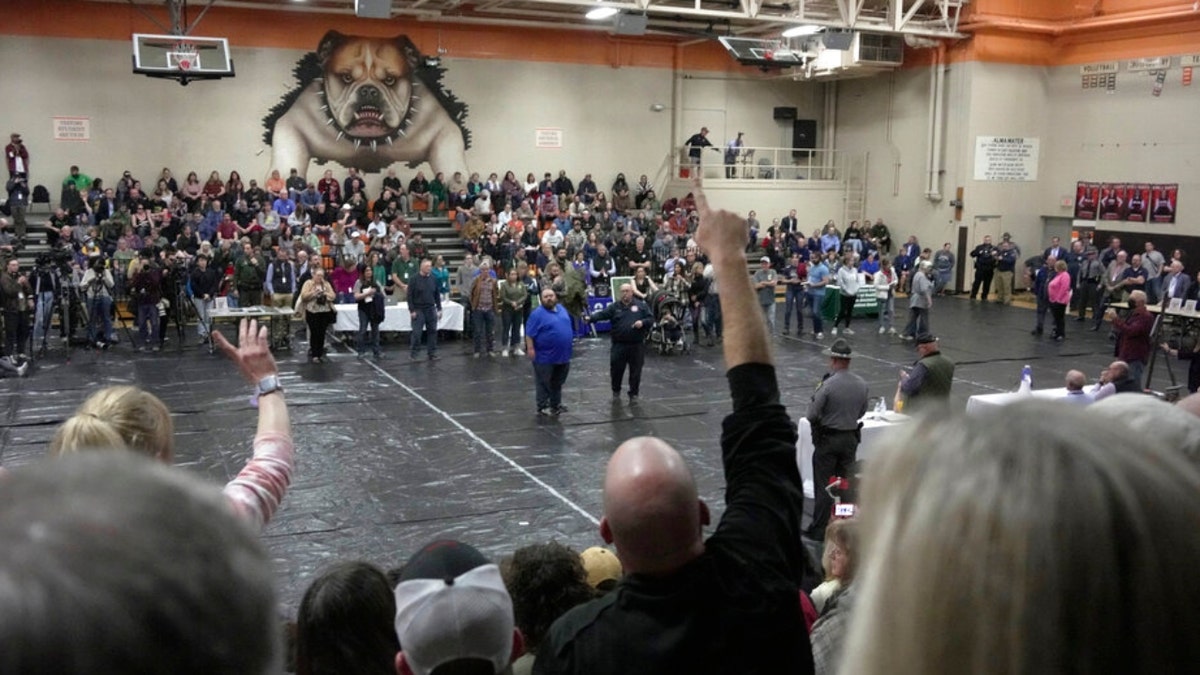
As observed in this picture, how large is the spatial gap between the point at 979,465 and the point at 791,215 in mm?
27996

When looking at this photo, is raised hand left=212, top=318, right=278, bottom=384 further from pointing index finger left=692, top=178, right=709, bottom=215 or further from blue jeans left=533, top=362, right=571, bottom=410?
blue jeans left=533, top=362, right=571, bottom=410

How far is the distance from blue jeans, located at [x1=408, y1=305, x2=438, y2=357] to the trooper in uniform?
937 centimetres

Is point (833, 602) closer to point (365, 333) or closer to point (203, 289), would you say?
point (365, 333)

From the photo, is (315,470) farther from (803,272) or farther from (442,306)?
(803,272)

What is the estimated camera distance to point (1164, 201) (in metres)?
23.8

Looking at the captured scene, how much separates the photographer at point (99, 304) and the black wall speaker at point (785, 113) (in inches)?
800

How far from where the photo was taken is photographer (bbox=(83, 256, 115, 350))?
658 inches

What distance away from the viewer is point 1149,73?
24.1 meters

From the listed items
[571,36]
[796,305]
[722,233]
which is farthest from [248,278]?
[722,233]

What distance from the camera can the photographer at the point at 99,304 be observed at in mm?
16719

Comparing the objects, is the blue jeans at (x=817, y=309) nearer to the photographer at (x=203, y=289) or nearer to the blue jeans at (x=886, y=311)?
the blue jeans at (x=886, y=311)

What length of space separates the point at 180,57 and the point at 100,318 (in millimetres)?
5046

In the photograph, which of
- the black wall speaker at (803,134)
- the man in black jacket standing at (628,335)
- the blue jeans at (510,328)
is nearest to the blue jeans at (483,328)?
the blue jeans at (510,328)

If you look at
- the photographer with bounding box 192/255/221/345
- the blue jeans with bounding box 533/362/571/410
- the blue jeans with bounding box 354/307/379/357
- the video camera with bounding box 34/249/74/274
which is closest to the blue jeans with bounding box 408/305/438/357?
the blue jeans with bounding box 354/307/379/357
